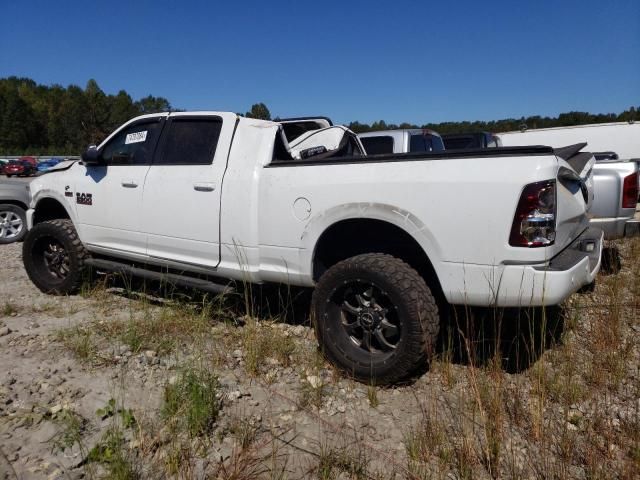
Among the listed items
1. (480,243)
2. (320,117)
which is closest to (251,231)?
(480,243)

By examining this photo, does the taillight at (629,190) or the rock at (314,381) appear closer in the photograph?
the rock at (314,381)

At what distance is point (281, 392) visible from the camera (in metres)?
2.93

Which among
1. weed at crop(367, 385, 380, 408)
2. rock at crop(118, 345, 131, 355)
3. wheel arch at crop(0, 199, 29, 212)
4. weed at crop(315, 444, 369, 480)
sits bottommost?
weed at crop(367, 385, 380, 408)

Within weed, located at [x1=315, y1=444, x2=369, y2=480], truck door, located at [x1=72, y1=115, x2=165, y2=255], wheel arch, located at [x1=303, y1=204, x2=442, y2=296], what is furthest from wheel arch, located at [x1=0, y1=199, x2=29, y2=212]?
weed, located at [x1=315, y1=444, x2=369, y2=480]

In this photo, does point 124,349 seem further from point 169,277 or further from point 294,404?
point 294,404

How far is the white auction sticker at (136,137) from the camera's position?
4410 mm

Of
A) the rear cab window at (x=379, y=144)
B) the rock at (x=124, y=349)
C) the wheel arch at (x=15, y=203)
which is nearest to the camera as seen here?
the rock at (x=124, y=349)

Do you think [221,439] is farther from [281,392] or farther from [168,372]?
[168,372]

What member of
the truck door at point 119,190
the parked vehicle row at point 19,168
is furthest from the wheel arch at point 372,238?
the parked vehicle row at point 19,168

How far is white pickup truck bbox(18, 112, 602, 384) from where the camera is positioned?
8.48 ft

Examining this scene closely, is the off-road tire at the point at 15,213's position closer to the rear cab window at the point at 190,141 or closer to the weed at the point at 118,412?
the rear cab window at the point at 190,141

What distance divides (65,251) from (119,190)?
3.59 ft

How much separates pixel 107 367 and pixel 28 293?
100 inches

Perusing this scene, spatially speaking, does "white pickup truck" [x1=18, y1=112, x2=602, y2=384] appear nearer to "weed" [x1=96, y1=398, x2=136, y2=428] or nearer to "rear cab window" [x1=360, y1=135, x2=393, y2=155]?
"weed" [x1=96, y1=398, x2=136, y2=428]
